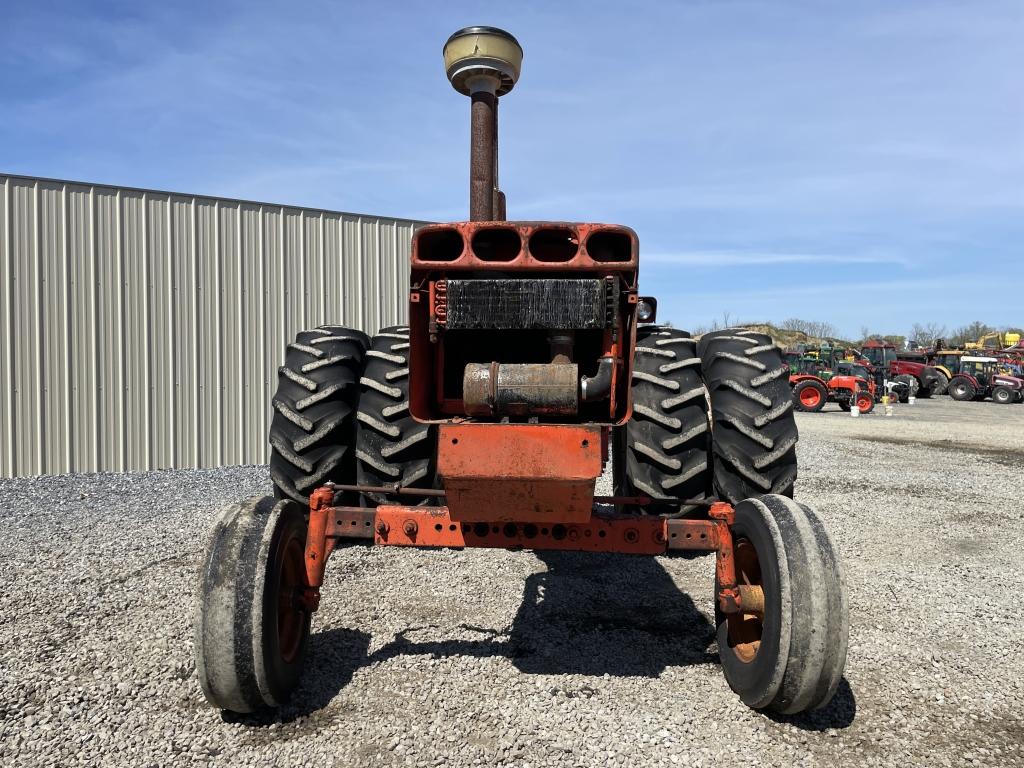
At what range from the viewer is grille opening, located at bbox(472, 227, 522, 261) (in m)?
3.28

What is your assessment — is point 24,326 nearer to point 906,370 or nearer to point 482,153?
point 482,153

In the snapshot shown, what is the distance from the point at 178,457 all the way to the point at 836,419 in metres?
16.6

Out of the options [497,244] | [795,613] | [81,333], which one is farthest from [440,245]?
[81,333]

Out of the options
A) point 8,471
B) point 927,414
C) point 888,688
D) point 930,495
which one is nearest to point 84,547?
point 8,471

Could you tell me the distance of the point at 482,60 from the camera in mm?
4566

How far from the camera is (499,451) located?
2893mm

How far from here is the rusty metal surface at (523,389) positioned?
314 cm

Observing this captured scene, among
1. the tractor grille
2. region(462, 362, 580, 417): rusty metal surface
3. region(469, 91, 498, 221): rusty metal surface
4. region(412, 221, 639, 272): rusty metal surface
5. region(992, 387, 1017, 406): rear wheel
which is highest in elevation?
region(469, 91, 498, 221): rusty metal surface

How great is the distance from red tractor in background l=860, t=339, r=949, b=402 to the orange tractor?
26856 mm

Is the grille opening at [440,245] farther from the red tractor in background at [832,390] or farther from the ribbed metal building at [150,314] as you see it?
the red tractor in background at [832,390]

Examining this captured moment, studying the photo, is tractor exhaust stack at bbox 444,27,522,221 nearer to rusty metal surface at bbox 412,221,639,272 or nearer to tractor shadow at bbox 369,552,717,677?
rusty metal surface at bbox 412,221,639,272

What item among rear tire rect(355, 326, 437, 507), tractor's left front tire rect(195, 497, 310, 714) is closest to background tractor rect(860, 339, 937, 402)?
rear tire rect(355, 326, 437, 507)

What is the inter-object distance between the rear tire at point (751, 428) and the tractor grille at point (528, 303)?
1079 millimetres

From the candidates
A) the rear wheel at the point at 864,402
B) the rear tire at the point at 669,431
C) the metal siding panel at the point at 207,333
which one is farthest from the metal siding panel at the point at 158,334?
the rear wheel at the point at 864,402
